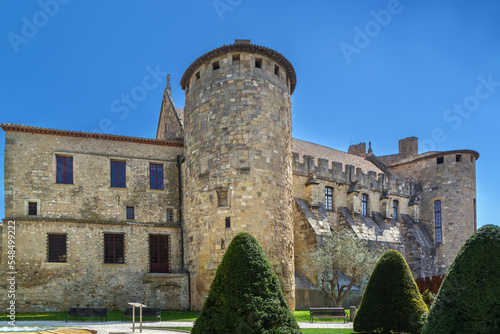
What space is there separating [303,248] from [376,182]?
12.0 metres

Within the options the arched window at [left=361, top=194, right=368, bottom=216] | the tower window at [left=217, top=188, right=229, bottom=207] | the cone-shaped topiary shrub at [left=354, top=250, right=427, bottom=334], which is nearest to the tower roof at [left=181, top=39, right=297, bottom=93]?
Result: the tower window at [left=217, top=188, right=229, bottom=207]

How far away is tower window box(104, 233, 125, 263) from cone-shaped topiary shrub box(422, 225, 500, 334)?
67.0 feet

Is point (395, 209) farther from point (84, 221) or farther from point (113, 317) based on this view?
point (113, 317)

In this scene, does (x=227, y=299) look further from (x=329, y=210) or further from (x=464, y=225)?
(x=464, y=225)

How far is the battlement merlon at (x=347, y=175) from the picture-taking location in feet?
116

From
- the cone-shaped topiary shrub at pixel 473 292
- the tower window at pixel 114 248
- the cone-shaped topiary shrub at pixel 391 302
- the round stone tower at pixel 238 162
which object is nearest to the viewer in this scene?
the cone-shaped topiary shrub at pixel 473 292

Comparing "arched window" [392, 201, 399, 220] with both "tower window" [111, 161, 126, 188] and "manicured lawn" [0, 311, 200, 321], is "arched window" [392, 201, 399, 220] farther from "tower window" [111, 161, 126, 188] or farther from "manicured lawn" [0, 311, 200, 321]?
"tower window" [111, 161, 126, 188]

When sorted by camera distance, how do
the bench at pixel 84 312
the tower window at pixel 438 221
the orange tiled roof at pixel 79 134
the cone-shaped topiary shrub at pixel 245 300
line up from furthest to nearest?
the tower window at pixel 438 221, the orange tiled roof at pixel 79 134, the bench at pixel 84 312, the cone-shaped topiary shrub at pixel 245 300

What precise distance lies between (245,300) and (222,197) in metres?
15.5

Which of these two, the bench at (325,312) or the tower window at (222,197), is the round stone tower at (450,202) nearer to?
the bench at (325,312)

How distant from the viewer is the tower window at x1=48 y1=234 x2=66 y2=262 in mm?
26203

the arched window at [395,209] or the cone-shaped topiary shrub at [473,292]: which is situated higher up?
the arched window at [395,209]

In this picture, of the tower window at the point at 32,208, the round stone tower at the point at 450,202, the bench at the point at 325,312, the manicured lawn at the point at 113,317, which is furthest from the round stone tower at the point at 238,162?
the round stone tower at the point at 450,202

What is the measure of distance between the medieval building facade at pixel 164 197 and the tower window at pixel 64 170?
2.3 inches
